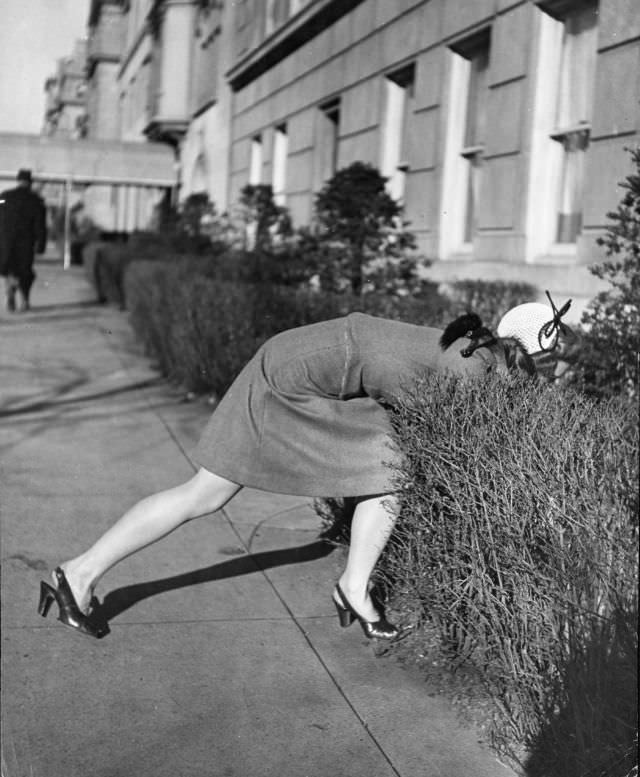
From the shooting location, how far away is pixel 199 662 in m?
4.10

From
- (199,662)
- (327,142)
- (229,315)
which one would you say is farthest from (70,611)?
(327,142)

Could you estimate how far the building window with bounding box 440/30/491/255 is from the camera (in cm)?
1090

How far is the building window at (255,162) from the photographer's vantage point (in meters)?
20.8

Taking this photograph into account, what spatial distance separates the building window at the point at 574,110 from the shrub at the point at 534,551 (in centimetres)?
563

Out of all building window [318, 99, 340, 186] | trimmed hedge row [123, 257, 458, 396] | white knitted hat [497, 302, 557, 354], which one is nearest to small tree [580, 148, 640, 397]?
white knitted hat [497, 302, 557, 354]

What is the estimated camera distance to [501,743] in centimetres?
347

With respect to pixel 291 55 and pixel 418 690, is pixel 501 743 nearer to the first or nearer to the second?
pixel 418 690

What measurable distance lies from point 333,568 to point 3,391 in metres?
5.68

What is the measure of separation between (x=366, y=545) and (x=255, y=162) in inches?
690

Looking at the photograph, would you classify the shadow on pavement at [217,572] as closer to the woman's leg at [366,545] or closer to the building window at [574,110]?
the woman's leg at [366,545]

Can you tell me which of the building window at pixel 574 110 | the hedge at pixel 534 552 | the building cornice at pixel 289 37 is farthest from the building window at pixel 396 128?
the hedge at pixel 534 552

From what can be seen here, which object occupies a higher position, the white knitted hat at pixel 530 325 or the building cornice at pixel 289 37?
the building cornice at pixel 289 37

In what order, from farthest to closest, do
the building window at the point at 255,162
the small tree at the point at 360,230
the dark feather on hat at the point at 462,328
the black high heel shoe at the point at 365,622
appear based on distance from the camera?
1. the building window at the point at 255,162
2. the small tree at the point at 360,230
3. the black high heel shoe at the point at 365,622
4. the dark feather on hat at the point at 462,328

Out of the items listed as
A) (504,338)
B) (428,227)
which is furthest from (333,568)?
(428,227)
